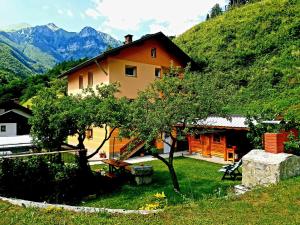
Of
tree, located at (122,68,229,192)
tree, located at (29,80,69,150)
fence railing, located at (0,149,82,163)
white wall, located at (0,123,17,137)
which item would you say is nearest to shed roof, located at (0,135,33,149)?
fence railing, located at (0,149,82,163)

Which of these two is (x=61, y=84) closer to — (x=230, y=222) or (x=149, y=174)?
(x=149, y=174)

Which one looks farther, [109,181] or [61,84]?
[61,84]

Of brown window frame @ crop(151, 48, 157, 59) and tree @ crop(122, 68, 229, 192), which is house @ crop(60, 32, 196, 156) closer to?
brown window frame @ crop(151, 48, 157, 59)

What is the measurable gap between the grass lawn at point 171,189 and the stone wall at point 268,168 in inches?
49.5

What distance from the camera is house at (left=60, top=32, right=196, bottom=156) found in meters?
21.4

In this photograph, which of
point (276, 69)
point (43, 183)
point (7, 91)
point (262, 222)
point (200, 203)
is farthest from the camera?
point (7, 91)

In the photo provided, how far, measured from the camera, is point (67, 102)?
13320 mm

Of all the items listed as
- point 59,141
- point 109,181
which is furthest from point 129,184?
point 59,141

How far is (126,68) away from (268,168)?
15.0 metres

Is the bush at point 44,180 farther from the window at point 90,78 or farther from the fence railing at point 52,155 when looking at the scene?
the window at point 90,78

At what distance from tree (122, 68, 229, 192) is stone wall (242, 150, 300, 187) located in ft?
8.14

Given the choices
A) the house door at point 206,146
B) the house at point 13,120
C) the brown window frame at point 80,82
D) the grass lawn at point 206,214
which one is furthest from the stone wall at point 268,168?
the house at point 13,120

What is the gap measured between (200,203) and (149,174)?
6487 mm

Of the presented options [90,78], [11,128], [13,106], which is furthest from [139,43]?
[13,106]
